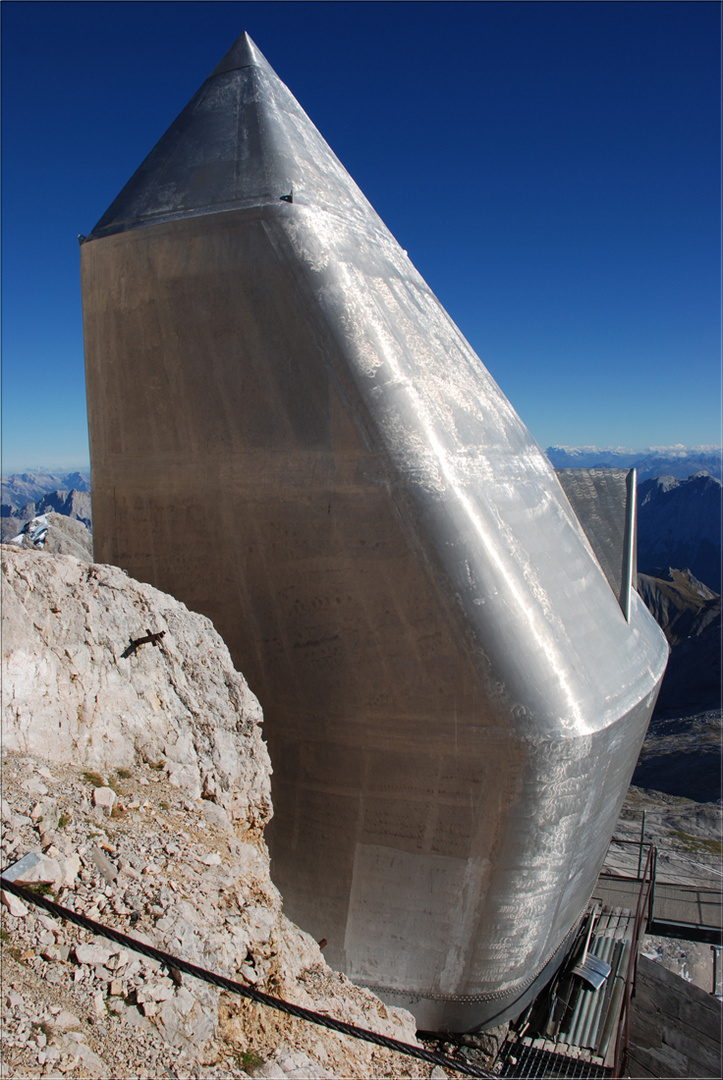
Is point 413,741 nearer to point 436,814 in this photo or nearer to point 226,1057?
point 436,814

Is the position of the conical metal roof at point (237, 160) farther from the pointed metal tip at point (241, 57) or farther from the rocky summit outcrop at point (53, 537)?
the rocky summit outcrop at point (53, 537)

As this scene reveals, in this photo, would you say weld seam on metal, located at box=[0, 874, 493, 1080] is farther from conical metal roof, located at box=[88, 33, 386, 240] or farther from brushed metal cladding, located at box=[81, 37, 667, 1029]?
conical metal roof, located at box=[88, 33, 386, 240]

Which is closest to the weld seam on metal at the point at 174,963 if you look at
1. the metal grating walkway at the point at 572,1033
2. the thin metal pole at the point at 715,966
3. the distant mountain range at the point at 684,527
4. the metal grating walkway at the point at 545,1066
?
the metal grating walkway at the point at 572,1033

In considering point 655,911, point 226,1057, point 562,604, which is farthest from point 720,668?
point 226,1057

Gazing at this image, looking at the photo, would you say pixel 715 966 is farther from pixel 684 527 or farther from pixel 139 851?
pixel 684 527

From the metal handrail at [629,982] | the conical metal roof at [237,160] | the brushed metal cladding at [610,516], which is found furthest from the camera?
the metal handrail at [629,982]
